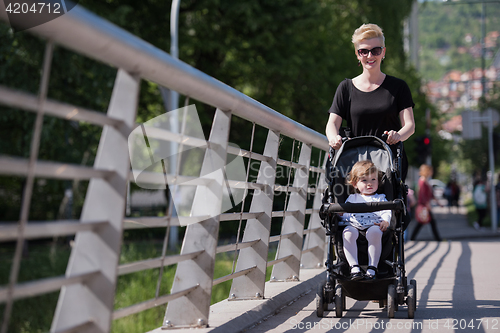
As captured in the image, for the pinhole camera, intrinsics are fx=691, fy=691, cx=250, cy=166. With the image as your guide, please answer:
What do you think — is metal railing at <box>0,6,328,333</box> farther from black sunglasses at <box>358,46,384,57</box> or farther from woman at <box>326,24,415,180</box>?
black sunglasses at <box>358,46,384,57</box>

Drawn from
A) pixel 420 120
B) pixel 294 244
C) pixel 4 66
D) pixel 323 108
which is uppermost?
pixel 420 120

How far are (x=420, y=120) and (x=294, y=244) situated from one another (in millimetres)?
34902

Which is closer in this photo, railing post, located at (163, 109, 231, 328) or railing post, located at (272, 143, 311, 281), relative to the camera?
railing post, located at (163, 109, 231, 328)

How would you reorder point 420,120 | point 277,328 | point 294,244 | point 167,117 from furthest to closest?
1. point 420,120
2. point 167,117
3. point 294,244
4. point 277,328

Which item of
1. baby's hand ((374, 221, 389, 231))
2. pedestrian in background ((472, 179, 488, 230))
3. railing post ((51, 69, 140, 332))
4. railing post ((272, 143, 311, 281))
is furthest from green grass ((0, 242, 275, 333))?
pedestrian in background ((472, 179, 488, 230))

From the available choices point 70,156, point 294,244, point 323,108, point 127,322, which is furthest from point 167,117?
point 294,244

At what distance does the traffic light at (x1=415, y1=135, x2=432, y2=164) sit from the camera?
2308 centimetres

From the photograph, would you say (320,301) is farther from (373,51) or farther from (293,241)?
(373,51)

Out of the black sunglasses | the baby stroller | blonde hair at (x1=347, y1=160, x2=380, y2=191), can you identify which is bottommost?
the baby stroller

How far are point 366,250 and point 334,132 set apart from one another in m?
1.08

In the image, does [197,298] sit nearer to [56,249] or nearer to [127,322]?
[127,322]

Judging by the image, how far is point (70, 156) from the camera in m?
18.5

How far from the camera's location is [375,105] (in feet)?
17.9

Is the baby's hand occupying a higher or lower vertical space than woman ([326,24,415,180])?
lower
